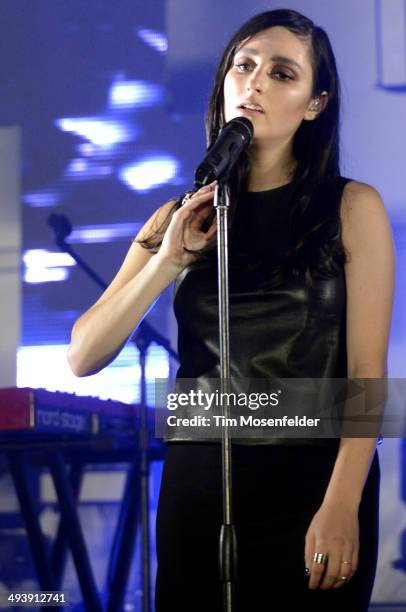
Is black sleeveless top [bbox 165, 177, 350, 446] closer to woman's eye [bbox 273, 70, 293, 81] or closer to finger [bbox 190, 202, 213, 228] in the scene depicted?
finger [bbox 190, 202, 213, 228]

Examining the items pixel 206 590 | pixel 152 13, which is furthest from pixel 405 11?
pixel 206 590

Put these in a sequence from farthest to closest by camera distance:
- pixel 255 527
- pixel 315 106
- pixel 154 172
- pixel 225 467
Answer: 1. pixel 154 172
2. pixel 315 106
3. pixel 255 527
4. pixel 225 467

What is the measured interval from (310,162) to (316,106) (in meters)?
0.11

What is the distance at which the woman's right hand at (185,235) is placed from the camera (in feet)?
4.93

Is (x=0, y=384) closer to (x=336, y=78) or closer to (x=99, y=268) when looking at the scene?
(x=99, y=268)

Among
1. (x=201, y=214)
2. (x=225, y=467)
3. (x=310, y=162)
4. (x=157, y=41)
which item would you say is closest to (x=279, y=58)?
(x=310, y=162)

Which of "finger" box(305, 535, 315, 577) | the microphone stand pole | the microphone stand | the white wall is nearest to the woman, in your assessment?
"finger" box(305, 535, 315, 577)

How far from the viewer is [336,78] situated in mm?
1711

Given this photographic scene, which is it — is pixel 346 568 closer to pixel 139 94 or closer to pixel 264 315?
pixel 264 315

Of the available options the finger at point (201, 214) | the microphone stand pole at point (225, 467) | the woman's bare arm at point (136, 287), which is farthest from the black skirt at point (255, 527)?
the finger at point (201, 214)

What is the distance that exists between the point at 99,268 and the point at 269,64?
1706mm

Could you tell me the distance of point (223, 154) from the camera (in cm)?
135

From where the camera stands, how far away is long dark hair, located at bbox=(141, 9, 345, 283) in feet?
4.98

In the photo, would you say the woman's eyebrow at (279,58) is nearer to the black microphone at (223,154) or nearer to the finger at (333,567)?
the black microphone at (223,154)
